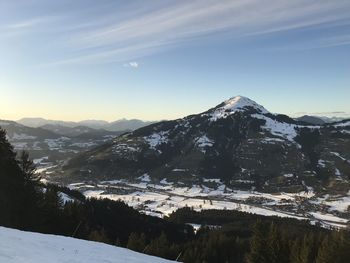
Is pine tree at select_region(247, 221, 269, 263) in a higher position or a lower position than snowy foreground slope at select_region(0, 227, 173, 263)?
lower

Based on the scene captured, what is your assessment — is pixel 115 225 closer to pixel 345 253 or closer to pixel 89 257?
pixel 345 253

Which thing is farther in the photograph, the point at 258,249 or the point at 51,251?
the point at 258,249

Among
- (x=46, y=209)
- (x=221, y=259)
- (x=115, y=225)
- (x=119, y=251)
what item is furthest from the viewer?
(x=115, y=225)

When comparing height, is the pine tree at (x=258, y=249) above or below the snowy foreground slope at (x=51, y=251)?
below

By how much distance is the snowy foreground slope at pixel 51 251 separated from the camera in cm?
2402

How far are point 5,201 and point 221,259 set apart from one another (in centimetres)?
9692

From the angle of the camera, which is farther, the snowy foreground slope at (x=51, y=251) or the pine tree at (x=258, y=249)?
the pine tree at (x=258, y=249)

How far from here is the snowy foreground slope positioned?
2402 centimetres

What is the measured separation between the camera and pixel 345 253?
7550 cm

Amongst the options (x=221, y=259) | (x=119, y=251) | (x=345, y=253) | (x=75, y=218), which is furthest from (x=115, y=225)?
(x=119, y=251)

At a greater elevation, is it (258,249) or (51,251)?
(51,251)

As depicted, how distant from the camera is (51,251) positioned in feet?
89.6

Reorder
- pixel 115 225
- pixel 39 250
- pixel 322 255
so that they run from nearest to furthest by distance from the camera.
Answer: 1. pixel 39 250
2. pixel 322 255
3. pixel 115 225

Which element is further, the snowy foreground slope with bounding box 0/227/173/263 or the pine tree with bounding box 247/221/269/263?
the pine tree with bounding box 247/221/269/263
